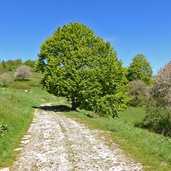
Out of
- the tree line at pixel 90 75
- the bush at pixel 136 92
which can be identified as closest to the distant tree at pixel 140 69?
the bush at pixel 136 92

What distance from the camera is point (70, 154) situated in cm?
1448

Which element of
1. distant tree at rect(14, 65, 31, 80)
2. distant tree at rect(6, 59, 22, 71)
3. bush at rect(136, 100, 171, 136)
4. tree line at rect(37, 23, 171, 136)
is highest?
distant tree at rect(6, 59, 22, 71)

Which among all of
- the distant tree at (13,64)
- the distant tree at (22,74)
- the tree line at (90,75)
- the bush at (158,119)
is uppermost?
the distant tree at (13,64)

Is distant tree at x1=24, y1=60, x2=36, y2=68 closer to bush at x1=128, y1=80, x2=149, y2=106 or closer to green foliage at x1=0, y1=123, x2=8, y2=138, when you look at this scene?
bush at x1=128, y1=80, x2=149, y2=106

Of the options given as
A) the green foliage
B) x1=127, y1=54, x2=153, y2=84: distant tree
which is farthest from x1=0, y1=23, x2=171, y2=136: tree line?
x1=127, y1=54, x2=153, y2=84: distant tree

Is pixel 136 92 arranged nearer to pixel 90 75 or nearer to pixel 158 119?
pixel 158 119

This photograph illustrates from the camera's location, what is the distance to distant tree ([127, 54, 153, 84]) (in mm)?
100000

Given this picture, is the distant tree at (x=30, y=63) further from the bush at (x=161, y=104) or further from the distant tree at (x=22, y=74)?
the bush at (x=161, y=104)

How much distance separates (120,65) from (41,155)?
1126 inches

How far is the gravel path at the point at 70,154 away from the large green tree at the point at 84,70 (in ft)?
60.9

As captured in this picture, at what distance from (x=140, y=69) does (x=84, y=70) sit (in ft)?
209

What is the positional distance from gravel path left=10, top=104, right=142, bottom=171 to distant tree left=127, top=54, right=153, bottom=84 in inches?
3178

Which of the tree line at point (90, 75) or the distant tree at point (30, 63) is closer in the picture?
the tree line at point (90, 75)

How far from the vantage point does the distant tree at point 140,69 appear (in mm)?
100000
